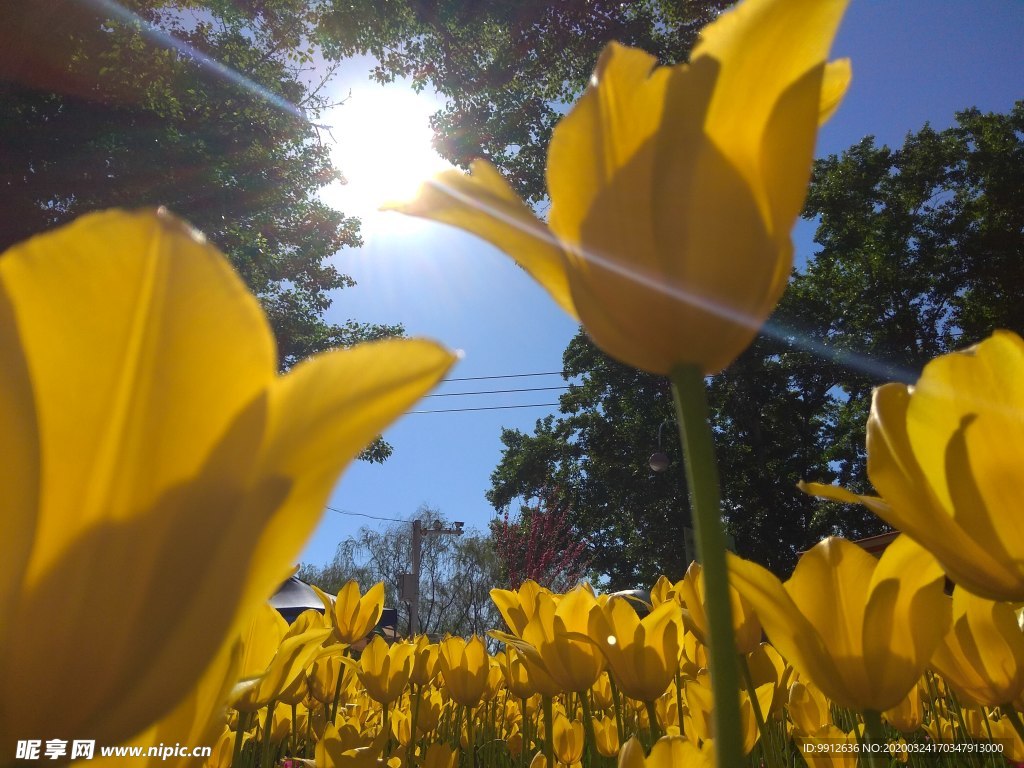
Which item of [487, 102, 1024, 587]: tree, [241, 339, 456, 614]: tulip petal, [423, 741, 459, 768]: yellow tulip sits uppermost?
[487, 102, 1024, 587]: tree

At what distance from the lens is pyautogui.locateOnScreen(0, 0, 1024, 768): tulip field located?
1.10ft

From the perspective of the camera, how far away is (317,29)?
12.1 meters

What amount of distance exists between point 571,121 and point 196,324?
0.30 meters

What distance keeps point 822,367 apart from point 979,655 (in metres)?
20.4

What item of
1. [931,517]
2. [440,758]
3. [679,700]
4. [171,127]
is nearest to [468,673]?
[440,758]

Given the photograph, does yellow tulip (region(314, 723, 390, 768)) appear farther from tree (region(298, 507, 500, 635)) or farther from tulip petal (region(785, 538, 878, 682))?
tree (region(298, 507, 500, 635))

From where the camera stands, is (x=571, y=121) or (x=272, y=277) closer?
(x=571, y=121)

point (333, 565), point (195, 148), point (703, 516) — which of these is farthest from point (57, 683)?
point (333, 565)

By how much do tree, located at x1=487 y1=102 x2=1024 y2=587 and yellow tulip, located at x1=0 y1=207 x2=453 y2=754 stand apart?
59.3 ft

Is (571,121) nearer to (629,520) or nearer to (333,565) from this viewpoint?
(629,520)

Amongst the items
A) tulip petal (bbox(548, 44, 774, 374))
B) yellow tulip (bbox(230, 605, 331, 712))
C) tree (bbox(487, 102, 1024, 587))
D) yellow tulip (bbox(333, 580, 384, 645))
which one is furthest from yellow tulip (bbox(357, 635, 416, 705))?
tree (bbox(487, 102, 1024, 587))

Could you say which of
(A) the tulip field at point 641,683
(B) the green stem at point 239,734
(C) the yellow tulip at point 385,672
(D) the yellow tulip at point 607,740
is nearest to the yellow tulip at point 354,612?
(A) the tulip field at point 641,683

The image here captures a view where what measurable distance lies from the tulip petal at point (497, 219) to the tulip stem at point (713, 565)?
5.8 inches

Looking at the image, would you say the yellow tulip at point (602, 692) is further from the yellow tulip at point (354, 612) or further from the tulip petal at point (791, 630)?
the tulip petal at point (791, 630)
